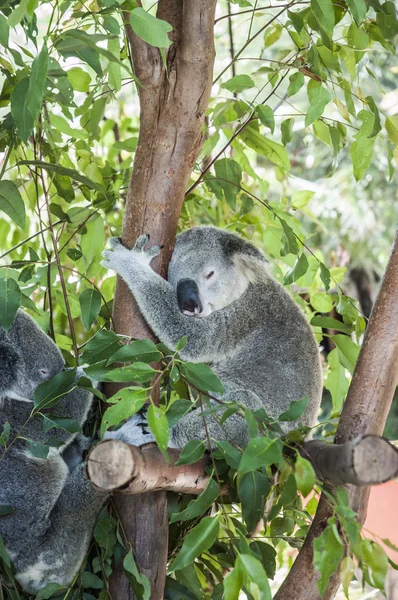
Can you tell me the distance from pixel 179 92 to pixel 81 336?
6.42 ft

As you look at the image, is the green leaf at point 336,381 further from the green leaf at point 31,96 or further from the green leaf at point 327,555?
the green leaf at point 31,96

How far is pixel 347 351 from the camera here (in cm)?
218

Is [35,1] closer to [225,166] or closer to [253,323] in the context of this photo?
[225,166]

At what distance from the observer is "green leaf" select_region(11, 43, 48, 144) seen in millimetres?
1110

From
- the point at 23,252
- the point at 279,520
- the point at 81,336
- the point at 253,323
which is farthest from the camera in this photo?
the point at 81,336

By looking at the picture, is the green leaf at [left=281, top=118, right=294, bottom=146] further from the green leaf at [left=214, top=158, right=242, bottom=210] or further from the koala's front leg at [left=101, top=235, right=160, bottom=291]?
the koala's front leg at [left=101, top=235, right=160, bottom=291]

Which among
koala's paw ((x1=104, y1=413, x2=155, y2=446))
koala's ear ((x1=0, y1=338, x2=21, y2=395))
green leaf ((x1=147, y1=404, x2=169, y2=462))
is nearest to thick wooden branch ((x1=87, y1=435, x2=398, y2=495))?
green leaf ((x1=147, y1=404, x2=169, y2=462))

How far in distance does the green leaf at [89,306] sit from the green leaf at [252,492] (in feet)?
2.32

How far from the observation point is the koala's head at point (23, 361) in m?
1.94

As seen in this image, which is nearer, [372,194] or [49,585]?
[49,585]

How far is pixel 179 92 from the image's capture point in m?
1.89

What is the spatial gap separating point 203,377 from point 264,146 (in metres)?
1.11

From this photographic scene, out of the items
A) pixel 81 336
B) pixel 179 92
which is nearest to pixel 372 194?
pixel 81 336

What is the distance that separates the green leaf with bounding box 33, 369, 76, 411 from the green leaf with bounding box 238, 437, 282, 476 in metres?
0.65
